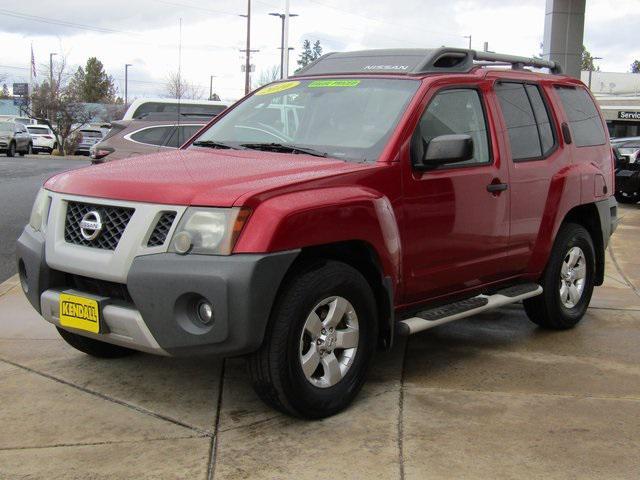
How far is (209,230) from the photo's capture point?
3910 mm

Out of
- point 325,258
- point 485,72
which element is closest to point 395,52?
point 485,72

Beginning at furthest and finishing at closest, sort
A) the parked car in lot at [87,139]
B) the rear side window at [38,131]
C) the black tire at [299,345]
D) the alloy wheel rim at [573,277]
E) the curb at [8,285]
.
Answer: the rear side window at [38,131], the parked car in lot at [87,139], the curb at [8,285], the alloy wheel rim at [573,277], the black tire at [299,345]

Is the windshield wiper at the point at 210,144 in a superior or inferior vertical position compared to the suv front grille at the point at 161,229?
superior

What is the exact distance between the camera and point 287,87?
18.5 ft

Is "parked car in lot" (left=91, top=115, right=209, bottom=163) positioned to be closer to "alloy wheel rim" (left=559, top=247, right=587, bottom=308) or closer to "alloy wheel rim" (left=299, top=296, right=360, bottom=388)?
"alloy wheel rim" (left=559, top=247, right=587, bottom=308)

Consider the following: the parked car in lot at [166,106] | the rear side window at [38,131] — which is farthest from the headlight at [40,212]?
the rear side window at [38,131]

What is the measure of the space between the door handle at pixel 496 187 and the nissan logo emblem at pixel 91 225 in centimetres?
238

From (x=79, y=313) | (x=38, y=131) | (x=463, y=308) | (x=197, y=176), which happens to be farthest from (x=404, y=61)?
(x=38, y=131)

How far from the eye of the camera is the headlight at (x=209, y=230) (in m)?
3.87

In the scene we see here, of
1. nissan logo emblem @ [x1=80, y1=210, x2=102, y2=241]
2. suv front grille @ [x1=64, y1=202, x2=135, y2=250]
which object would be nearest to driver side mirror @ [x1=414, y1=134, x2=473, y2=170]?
suv front grille @ [x1=64, y1=202, x2=135, y2=250]

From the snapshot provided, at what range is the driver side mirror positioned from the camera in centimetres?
469

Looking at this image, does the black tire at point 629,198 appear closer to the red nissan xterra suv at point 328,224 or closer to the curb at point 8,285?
the red nissan xterra suv at point 328,224

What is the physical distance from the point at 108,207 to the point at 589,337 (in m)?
3.67

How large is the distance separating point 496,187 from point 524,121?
2.44 ft
